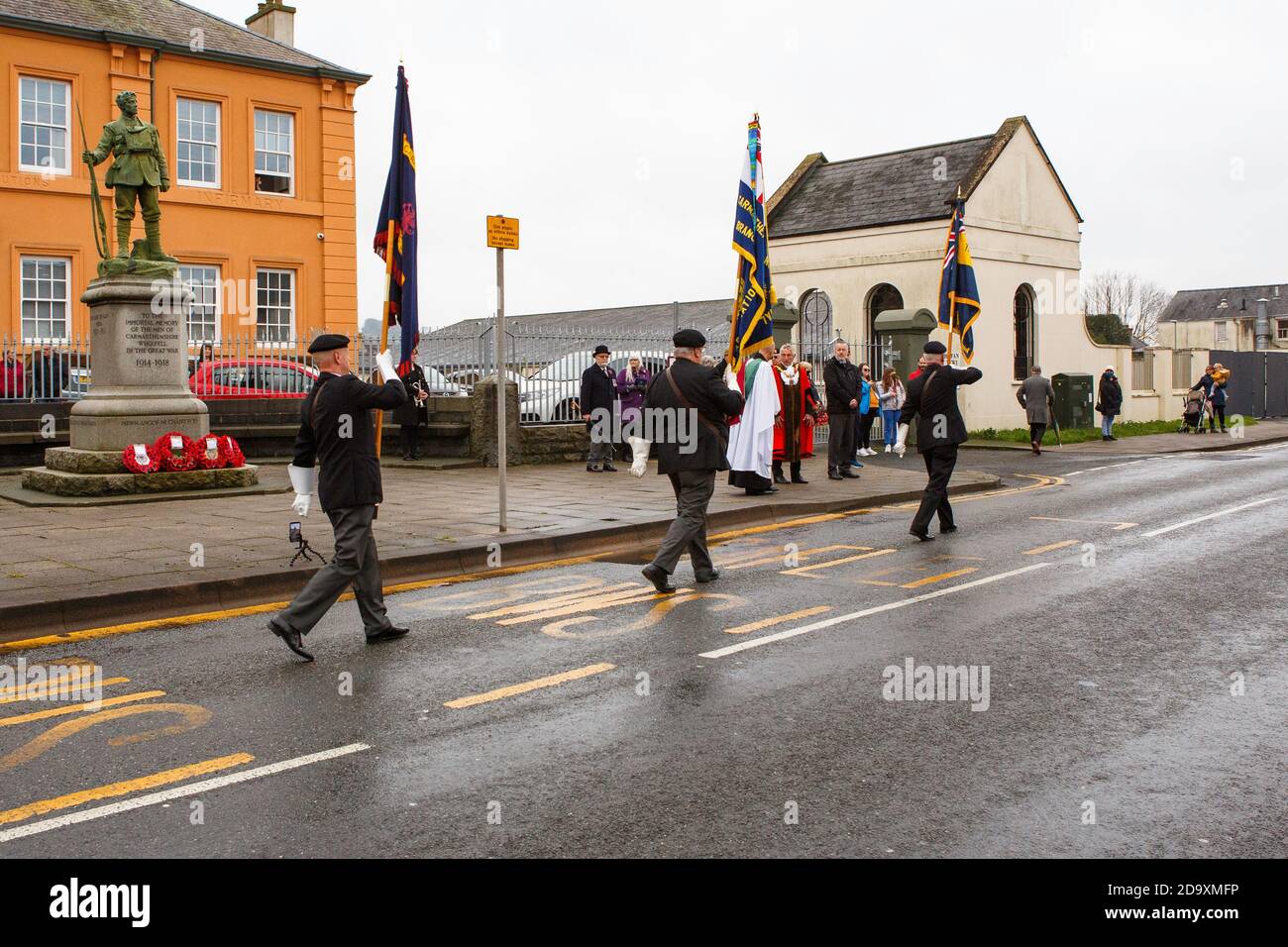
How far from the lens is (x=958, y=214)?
1984cm

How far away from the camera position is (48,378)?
1797 centimetres

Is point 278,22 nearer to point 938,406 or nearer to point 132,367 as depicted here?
point 132,367

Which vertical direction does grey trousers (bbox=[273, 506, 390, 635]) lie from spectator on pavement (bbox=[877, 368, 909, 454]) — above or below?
below

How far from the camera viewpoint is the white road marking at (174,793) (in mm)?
4430

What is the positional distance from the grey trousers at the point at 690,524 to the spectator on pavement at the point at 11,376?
12392mm

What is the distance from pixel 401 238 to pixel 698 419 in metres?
3.38

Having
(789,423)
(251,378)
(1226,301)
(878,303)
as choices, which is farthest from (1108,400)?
(1226,301)

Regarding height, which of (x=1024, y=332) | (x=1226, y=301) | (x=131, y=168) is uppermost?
(x=1226, y=301)

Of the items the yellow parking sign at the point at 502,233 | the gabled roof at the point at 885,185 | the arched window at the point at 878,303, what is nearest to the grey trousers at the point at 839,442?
the yellow parking sign at the point at 502,233

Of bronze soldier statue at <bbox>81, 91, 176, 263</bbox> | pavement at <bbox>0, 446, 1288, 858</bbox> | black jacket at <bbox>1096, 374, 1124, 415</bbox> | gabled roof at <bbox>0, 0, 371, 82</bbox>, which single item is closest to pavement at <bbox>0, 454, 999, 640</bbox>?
pavement at <bbox>0, 446, 1288, 858</bbox>

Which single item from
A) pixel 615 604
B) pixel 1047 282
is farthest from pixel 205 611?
pixel 1047 282

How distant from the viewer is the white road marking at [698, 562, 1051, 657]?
23.8 feet

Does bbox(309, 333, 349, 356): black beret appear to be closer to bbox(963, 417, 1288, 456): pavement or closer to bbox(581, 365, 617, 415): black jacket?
bbox(581, 365, 617, 415): black jacket

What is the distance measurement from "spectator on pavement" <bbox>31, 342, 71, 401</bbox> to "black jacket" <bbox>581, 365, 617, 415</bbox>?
7.77 metres
